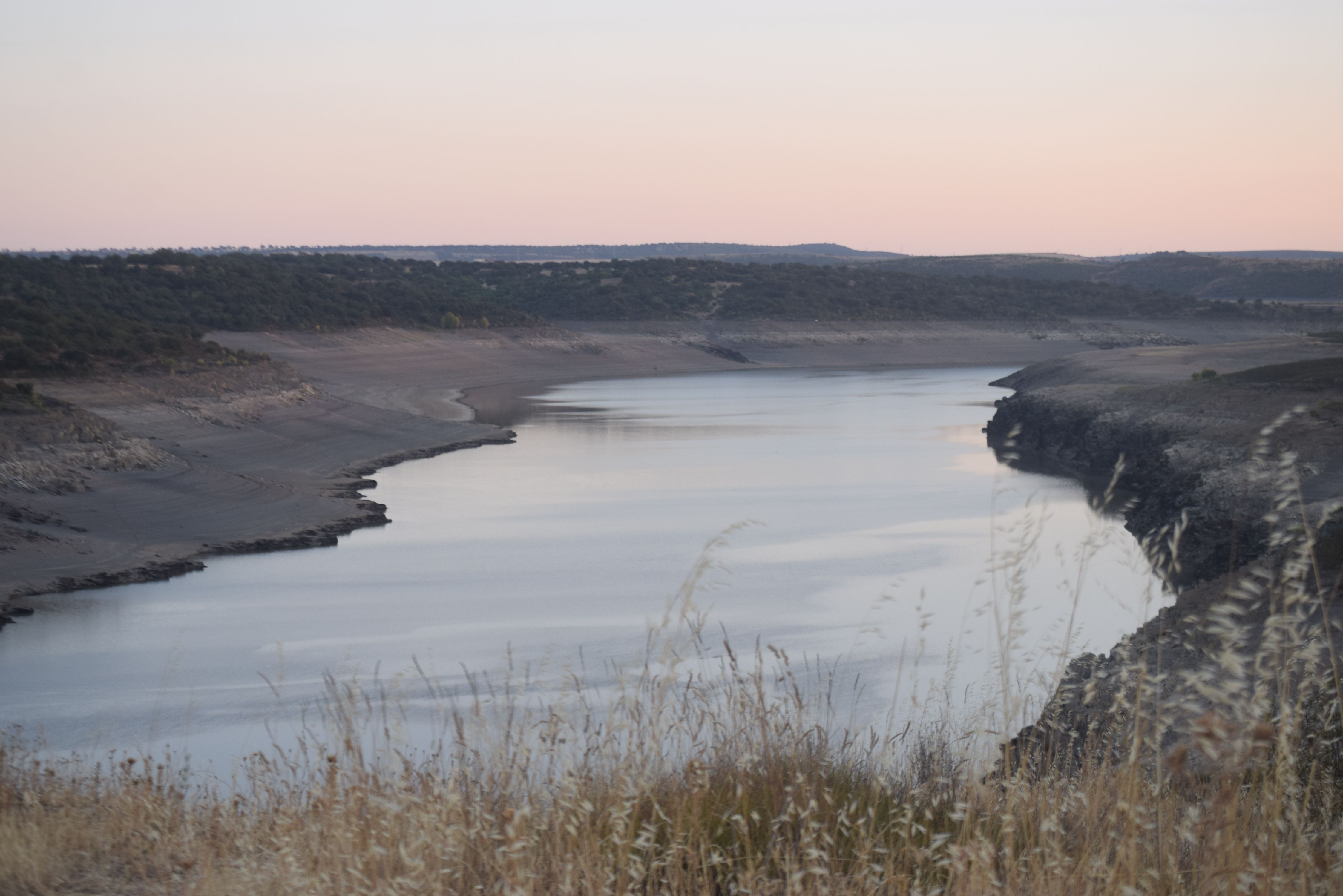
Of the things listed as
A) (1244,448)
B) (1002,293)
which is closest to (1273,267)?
(1002,293)

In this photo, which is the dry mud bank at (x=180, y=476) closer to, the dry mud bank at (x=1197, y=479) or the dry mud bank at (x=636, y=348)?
the dry mud bank at (x=636, y=348)

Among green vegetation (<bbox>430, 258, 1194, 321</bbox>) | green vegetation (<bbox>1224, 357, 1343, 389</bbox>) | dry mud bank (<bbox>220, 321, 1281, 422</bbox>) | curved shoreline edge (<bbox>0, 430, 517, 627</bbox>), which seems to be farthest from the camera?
green vegetation (<bbox>430, 258, 1194, 321</bbox>)

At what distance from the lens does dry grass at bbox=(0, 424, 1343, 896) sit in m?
2.85

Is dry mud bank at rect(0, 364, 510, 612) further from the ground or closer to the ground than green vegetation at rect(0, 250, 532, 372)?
closer to the ground

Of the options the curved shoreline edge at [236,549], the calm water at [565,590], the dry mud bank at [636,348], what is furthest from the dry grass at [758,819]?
the dry mud bank at [636,348]

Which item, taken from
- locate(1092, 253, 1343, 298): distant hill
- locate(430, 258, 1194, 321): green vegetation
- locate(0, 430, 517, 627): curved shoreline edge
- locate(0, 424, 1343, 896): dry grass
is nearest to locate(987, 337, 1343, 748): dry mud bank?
locate(0, 424, 1343, 896): dry grass

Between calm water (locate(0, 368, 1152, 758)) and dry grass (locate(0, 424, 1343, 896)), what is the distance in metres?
0.51

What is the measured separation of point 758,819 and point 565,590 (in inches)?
485

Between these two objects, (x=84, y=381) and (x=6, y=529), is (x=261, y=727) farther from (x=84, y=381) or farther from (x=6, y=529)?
(x=84, y=381)

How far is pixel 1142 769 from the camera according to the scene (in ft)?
14.6

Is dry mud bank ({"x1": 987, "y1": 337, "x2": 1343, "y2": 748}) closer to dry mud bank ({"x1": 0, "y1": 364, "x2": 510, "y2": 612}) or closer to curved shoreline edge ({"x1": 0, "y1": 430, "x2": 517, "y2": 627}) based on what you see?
curved shoreline edge ({"x1": 0, "y1": 430, "x2": 517, "y2": 627})

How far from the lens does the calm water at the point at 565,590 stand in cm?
1056

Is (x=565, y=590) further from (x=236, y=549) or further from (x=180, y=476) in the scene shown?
(x=180, y=476)

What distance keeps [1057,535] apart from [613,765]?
53.6 feet
